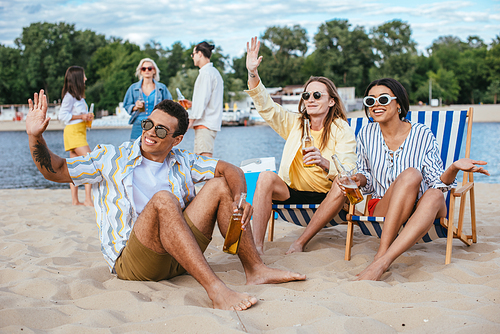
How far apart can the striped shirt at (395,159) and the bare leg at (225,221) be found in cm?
118

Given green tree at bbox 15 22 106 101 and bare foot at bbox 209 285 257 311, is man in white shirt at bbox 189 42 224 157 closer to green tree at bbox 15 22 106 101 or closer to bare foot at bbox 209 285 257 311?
bare foot at bbox 209 285 257 311

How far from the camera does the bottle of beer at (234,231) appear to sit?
250 centimetres

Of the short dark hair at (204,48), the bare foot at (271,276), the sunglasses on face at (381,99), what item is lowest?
the bare foot at (271,276)

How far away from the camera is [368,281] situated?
2510mm

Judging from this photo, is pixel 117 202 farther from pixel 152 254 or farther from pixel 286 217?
pixel 286 217

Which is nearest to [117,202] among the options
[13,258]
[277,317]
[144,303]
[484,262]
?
[144,303]

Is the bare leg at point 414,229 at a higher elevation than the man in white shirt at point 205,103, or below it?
below

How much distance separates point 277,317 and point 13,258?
2294 mm

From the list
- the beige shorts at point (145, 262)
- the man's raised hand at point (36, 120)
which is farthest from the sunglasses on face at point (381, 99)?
the man's raised hand at point (36, 120)

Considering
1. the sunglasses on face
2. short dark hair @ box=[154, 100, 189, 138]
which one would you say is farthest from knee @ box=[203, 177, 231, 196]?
the sunglasses on face

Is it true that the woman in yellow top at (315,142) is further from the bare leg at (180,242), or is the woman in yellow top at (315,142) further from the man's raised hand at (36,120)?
the man's raised hand at (36,120)

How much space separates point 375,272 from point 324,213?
2.69 ft

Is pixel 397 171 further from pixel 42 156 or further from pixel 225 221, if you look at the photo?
pixel 42 156

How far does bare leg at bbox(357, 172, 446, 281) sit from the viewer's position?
272 cm
